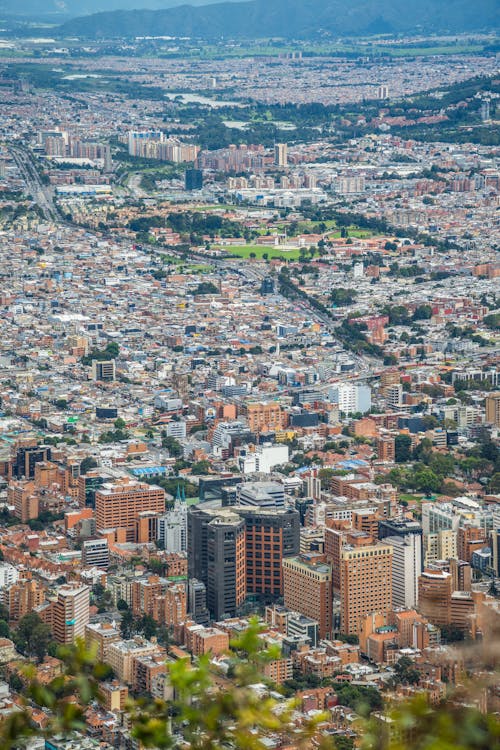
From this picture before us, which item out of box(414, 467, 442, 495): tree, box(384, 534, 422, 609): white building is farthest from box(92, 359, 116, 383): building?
box(384, 534, 422, 609): white building

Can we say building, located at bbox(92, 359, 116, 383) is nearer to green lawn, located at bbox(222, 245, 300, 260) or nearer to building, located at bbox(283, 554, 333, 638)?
green lawn, located at bbox(222, 245, 300, 260)

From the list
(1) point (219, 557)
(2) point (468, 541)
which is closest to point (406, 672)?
(1) point (219, 557)

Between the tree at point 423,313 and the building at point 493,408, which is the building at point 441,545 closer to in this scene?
the building at point 493,408

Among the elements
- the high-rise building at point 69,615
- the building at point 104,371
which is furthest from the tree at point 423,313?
the high-rise building at point 69,615

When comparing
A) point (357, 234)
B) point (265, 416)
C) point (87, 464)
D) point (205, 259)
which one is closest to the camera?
point (87, 464)

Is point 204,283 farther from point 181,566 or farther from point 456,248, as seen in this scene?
point 181,566

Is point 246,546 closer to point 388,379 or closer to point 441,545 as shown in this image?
point 441,545
